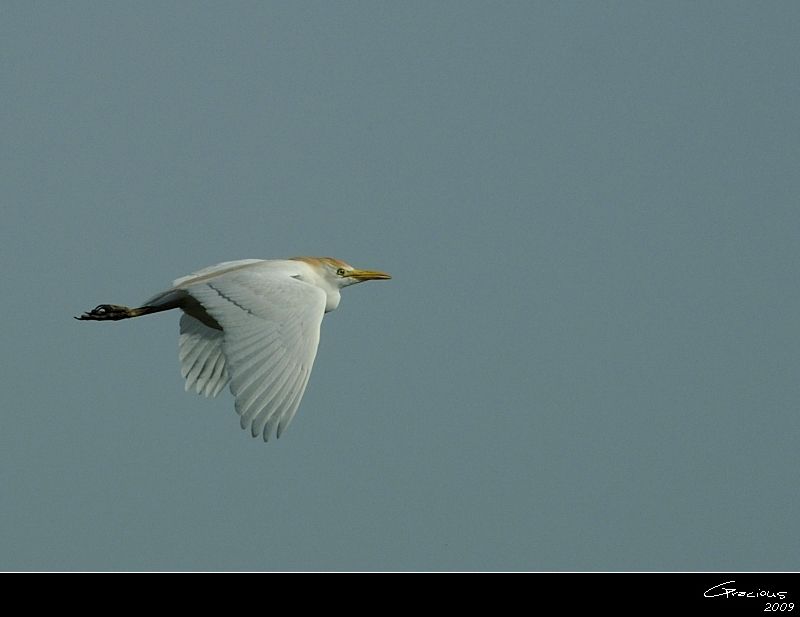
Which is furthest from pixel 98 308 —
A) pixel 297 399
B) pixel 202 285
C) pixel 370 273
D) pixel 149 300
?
pixel 297 399

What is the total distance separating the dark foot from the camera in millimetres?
20250

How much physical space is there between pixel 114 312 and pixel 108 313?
0.12 metres

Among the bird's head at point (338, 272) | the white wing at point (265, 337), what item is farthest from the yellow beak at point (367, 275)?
the white wing at point (265, 337)

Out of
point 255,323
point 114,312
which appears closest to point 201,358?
point 114,312

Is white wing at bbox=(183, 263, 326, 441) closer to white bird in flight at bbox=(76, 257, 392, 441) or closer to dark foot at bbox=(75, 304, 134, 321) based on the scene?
white bird in flight at bbox=(76, 257, 392, 441)

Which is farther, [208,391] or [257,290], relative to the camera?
[208,391]

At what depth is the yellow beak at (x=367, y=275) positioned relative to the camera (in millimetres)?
21969

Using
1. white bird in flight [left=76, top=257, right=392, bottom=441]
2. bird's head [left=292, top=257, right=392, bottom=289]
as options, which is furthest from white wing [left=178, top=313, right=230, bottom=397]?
bird's head [left=292, top=257, right=392, bottom=289]

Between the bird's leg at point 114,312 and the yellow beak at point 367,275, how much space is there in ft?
10.5

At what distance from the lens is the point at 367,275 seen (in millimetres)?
22141

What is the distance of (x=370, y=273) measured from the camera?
22.2m
